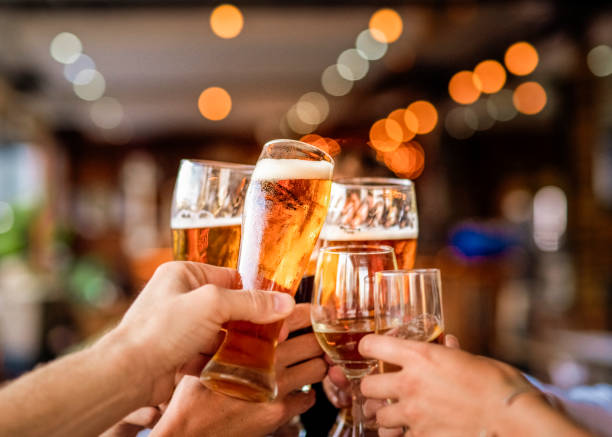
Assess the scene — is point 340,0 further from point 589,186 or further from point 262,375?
point 262,375

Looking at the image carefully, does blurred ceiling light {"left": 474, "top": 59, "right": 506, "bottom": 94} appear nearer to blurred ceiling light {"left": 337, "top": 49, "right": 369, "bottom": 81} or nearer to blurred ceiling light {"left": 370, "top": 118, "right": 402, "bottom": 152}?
blurred ceiling light {"left": 337, "top": 49, "right": 369, "bottom": 81}

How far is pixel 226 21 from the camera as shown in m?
5.92

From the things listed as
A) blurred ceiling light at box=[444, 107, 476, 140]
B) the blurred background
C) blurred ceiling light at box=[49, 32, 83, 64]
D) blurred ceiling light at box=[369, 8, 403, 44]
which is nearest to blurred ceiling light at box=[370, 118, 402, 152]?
the blurred background

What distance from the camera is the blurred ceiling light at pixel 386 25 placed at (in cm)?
582

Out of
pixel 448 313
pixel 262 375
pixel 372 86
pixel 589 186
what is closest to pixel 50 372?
pixel 262 375

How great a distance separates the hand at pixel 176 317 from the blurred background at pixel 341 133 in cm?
163

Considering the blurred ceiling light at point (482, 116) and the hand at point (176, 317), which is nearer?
the hand at point (176, 317)

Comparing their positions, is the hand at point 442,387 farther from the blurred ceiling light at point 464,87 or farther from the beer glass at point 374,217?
the blurred ceiling light at point 464,87

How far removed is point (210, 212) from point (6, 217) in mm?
8895

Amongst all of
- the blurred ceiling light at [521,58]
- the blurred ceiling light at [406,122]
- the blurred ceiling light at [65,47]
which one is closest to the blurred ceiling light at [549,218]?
the blurred ceiling light at [521,58]

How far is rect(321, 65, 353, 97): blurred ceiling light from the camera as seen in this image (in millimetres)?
8258

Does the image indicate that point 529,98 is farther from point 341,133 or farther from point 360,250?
point 360,250

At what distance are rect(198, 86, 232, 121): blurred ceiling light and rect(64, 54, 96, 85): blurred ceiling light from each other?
183cm

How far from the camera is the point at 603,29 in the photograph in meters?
6.14
